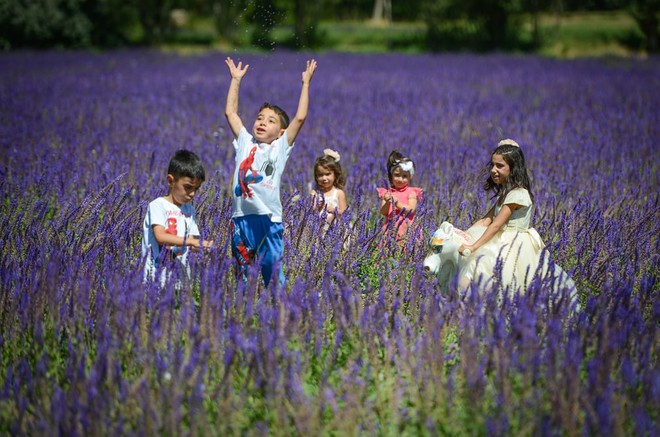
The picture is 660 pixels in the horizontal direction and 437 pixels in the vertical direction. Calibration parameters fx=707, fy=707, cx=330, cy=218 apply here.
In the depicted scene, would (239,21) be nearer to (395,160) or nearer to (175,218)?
(395,160)

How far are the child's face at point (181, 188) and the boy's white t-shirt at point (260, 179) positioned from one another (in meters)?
0.21

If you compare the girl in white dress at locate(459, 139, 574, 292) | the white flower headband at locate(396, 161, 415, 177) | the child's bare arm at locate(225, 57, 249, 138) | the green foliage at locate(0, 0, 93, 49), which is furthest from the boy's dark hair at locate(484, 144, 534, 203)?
the green foliage at locate(0, 0, 93, 49)

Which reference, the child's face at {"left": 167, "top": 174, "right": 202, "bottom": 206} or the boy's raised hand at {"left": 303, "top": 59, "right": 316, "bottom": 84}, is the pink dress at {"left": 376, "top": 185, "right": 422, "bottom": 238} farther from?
the child's face at {"left": 167, "top": 174, "right": 202, "bottom": 206}

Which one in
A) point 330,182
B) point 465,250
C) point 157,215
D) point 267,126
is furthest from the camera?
point 330,182

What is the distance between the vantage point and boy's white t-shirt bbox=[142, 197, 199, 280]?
10.7ft

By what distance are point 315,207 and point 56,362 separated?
6.01ft

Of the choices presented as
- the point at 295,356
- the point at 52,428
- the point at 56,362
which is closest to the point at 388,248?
the point at 295,356

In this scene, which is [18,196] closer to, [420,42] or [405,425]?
[405,425]

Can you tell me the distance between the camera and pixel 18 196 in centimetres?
467


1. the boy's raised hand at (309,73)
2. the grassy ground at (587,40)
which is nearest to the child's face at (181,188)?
the boy's raised hand at (309,73)

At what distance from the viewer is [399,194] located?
14.9ft

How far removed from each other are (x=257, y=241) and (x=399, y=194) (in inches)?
56.0

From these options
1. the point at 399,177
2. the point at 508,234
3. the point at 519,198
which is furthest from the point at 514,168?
the point at 399,177

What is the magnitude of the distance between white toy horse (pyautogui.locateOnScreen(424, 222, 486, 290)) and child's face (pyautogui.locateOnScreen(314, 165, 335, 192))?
0.93m
